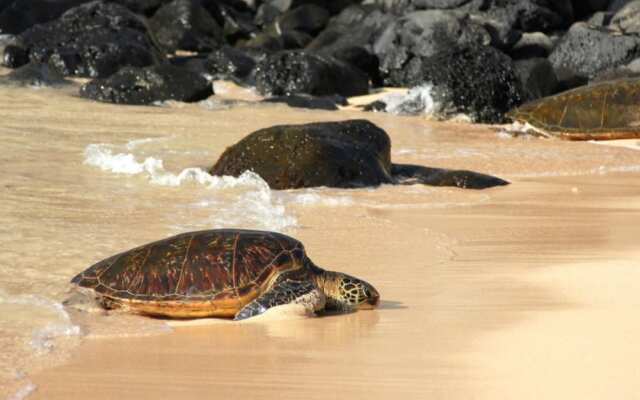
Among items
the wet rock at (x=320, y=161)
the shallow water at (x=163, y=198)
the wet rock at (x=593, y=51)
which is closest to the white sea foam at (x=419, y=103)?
the shallow water at (x=163, y=198)

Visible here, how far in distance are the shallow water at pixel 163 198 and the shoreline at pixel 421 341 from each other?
0.04m

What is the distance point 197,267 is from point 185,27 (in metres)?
23.1

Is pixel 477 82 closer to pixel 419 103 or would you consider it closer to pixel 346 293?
pixel 419 103

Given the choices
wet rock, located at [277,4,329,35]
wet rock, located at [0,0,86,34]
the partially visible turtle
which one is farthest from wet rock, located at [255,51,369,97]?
wet rock, located at [0,0,86,34]

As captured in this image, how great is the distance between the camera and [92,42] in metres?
22.8

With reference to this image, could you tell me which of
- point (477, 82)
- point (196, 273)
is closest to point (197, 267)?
point (196, 273)

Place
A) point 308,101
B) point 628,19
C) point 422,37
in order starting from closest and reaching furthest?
point 308,101 → point 422,37 → point 628,19

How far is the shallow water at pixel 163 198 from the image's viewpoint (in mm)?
5613

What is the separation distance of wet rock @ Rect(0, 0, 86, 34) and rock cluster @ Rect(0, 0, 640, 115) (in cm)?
3

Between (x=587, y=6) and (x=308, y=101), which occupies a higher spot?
(x=587, y=6)

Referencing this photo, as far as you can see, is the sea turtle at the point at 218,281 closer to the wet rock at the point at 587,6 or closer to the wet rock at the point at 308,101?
the wet rock at the point at 308,101

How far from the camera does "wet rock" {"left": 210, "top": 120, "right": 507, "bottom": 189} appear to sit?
1048 centimetres

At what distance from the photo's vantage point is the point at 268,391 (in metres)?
4.51

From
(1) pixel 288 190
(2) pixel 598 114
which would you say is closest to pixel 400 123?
(2) pixel 598 114
